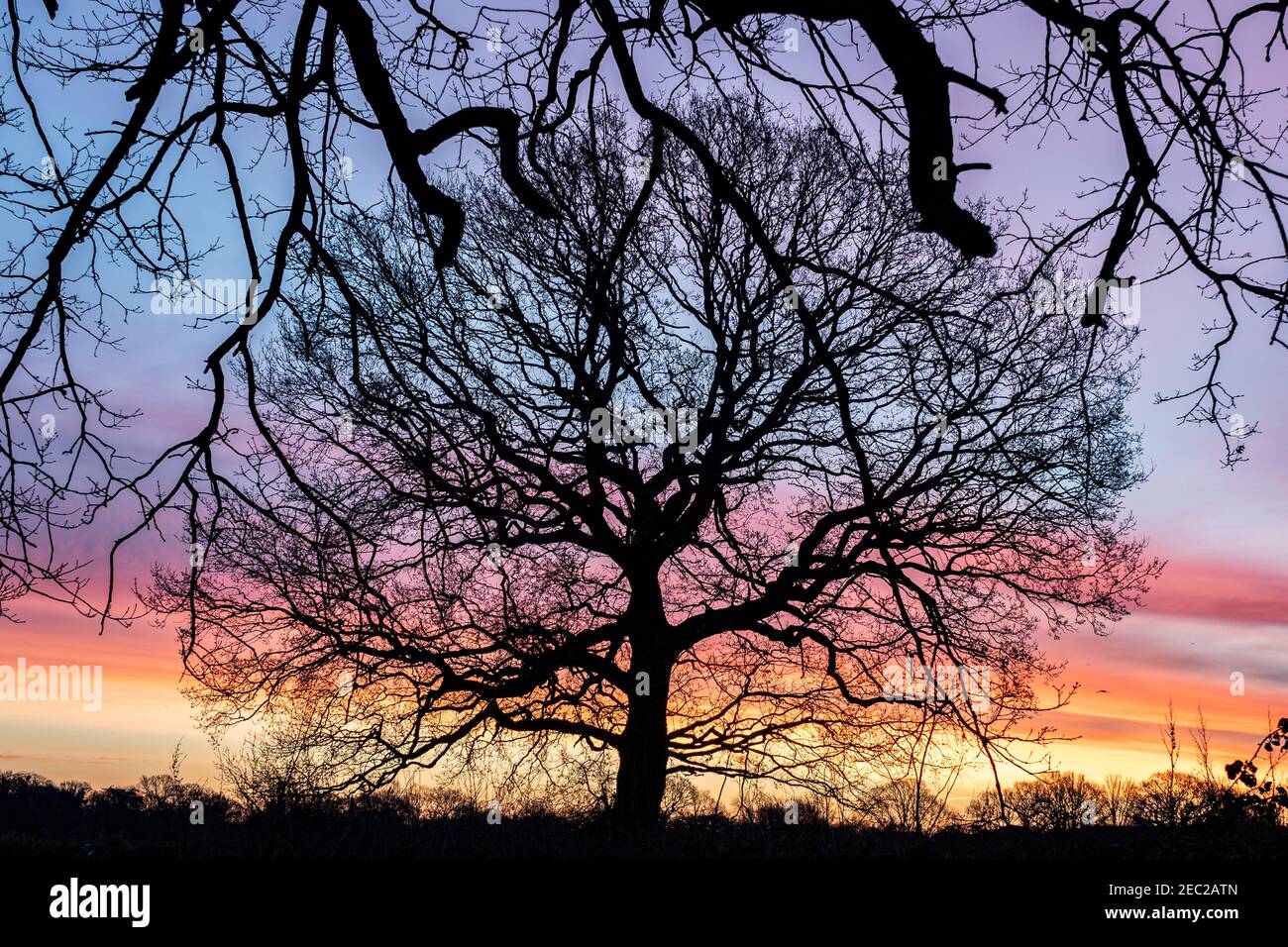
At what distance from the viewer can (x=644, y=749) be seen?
1288 cm

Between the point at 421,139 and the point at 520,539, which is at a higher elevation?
the point at 421,139

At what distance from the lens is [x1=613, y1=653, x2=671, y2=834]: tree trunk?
12289mm

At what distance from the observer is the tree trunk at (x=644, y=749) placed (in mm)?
12289

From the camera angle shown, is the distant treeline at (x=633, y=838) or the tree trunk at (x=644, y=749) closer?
the distant treeline at (x=633, y=838)

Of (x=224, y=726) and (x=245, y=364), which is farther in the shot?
(x=224, y=726)

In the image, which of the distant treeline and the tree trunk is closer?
the distant treeline

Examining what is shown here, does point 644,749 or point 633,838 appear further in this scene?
point 644,749
